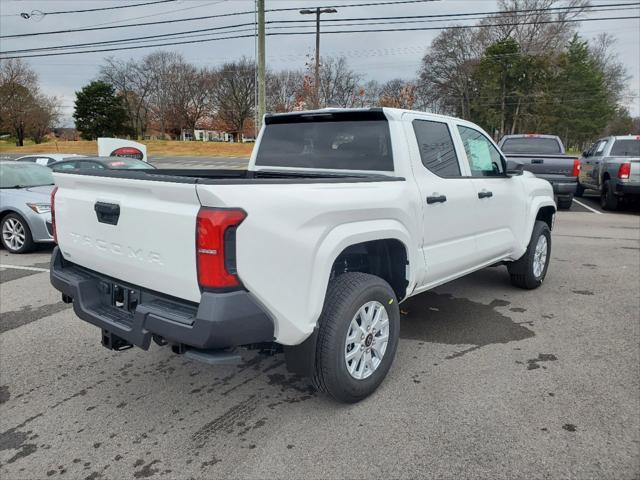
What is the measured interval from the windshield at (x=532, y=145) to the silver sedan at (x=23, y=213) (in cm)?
1061

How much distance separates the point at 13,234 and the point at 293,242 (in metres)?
6.97

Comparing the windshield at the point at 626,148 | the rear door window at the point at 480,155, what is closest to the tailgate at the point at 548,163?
the windshield at the point at 626,148

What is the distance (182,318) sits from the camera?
2459mm

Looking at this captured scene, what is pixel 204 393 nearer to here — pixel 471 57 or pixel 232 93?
pixel 471 57

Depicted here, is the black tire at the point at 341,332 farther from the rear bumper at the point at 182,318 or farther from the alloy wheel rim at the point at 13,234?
the alloy wheel rim at the point at 13,234

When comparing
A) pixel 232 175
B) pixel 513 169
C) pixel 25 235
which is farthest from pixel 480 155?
pixel 25 235

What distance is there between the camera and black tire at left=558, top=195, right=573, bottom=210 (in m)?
12.8

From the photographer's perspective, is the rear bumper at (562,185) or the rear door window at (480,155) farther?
the rear bumper at (562,185)

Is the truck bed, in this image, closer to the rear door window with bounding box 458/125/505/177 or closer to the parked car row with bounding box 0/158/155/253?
the rear door window with bounding box 458/125/505/177

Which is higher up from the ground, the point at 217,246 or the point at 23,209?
the point at 217,246

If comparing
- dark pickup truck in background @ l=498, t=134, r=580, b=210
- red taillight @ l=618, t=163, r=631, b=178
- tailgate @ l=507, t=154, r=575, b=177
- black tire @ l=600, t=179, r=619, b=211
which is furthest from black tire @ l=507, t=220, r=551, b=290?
black tire @ l=600, t=179, r=619, b=211

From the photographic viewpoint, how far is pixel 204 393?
326 cm

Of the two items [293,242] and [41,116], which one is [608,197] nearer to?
[293,242]

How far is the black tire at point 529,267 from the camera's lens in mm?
5461
